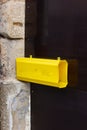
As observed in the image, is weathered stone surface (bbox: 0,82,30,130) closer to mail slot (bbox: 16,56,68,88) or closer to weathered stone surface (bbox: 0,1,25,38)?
mail slot (bbox: 16,56,68,88)

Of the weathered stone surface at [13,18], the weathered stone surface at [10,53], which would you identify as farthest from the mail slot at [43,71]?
the weathered stone surface at [13,18]

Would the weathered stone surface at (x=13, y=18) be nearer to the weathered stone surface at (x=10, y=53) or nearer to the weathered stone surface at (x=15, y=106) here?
the weathered stone surface at (x=10, y=53)

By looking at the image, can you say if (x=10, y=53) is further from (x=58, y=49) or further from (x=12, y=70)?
(x=58, y=49)

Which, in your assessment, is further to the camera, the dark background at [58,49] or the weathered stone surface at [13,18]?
the weathered stone surface at [13,18]

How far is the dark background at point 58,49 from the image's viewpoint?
1324mm

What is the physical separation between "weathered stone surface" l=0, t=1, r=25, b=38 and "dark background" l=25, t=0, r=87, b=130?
0.12 feet

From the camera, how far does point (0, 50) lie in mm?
1689

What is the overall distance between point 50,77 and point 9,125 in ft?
1.53

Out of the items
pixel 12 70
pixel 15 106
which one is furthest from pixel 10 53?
pixel 15 106

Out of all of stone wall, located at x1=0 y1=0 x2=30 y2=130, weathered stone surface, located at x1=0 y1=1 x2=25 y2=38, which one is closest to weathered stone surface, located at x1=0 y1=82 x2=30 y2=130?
stone wall, located at x1=0 y1=0 x2=30 y2=130

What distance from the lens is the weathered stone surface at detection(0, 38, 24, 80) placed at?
1.67 metres

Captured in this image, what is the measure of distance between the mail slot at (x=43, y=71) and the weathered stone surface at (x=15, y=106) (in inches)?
3.0

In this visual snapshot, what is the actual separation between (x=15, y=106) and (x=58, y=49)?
0.45 meters

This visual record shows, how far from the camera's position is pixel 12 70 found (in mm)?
1688
